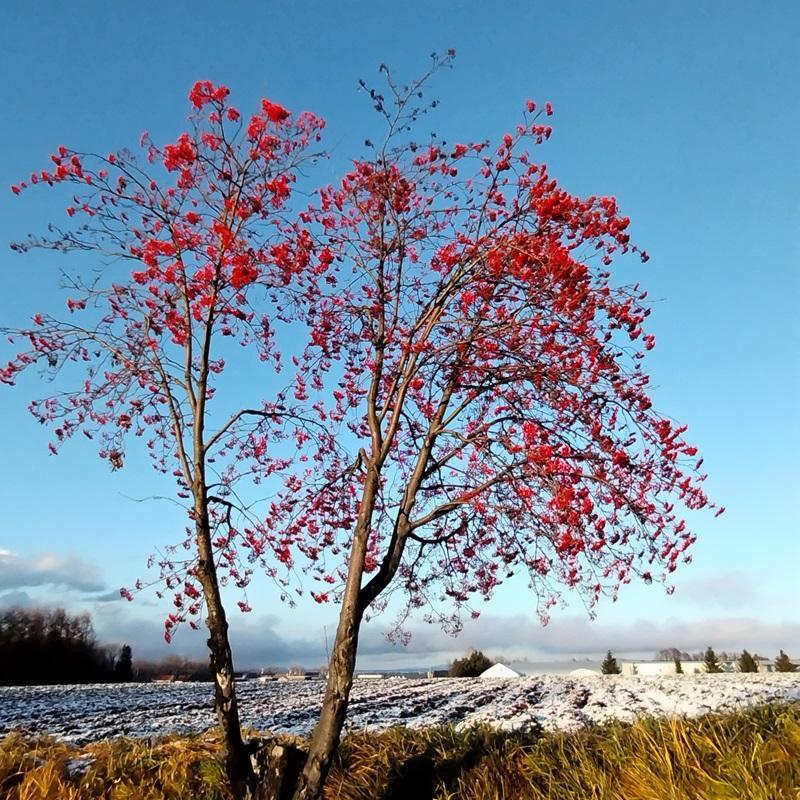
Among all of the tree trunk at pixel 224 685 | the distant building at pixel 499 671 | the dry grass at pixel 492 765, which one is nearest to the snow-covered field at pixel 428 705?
the dry grass at pixel 492 765

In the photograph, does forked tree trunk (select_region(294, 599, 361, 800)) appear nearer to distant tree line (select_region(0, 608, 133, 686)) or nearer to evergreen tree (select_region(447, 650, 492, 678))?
evergreen tree (select_region(447, 650, 492, 678))

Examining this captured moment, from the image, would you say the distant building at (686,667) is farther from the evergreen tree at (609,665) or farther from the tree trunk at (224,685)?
the tree trunk at (224,685)

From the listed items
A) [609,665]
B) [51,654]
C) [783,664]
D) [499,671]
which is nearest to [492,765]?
[499,671]

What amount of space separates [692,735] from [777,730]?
3.07 feet

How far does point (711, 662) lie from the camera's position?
23609 mm

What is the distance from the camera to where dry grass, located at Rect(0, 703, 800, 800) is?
541cm

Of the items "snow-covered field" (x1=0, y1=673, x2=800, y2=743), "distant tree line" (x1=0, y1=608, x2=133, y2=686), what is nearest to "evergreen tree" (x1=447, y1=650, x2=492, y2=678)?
"snow-covered field" (x1=0, y1=673, x2=800, y2=743)

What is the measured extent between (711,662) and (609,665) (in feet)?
11.9

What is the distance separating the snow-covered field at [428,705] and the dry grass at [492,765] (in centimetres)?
123

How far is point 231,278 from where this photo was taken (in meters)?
7.30

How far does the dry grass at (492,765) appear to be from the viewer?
17.7ft

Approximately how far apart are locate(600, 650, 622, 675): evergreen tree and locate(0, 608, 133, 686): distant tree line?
26.4 m

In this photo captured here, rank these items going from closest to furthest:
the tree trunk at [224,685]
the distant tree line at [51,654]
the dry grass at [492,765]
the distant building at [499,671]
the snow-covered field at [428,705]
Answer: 1. the dry grass at [492,765]
2. the tree trunk at [224,685]
3. the snow-covered field at [428,705]
4. the distant building at [499,671]
5. the distant tree line at [51,654]

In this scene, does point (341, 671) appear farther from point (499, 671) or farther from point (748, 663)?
point (748, 663)
